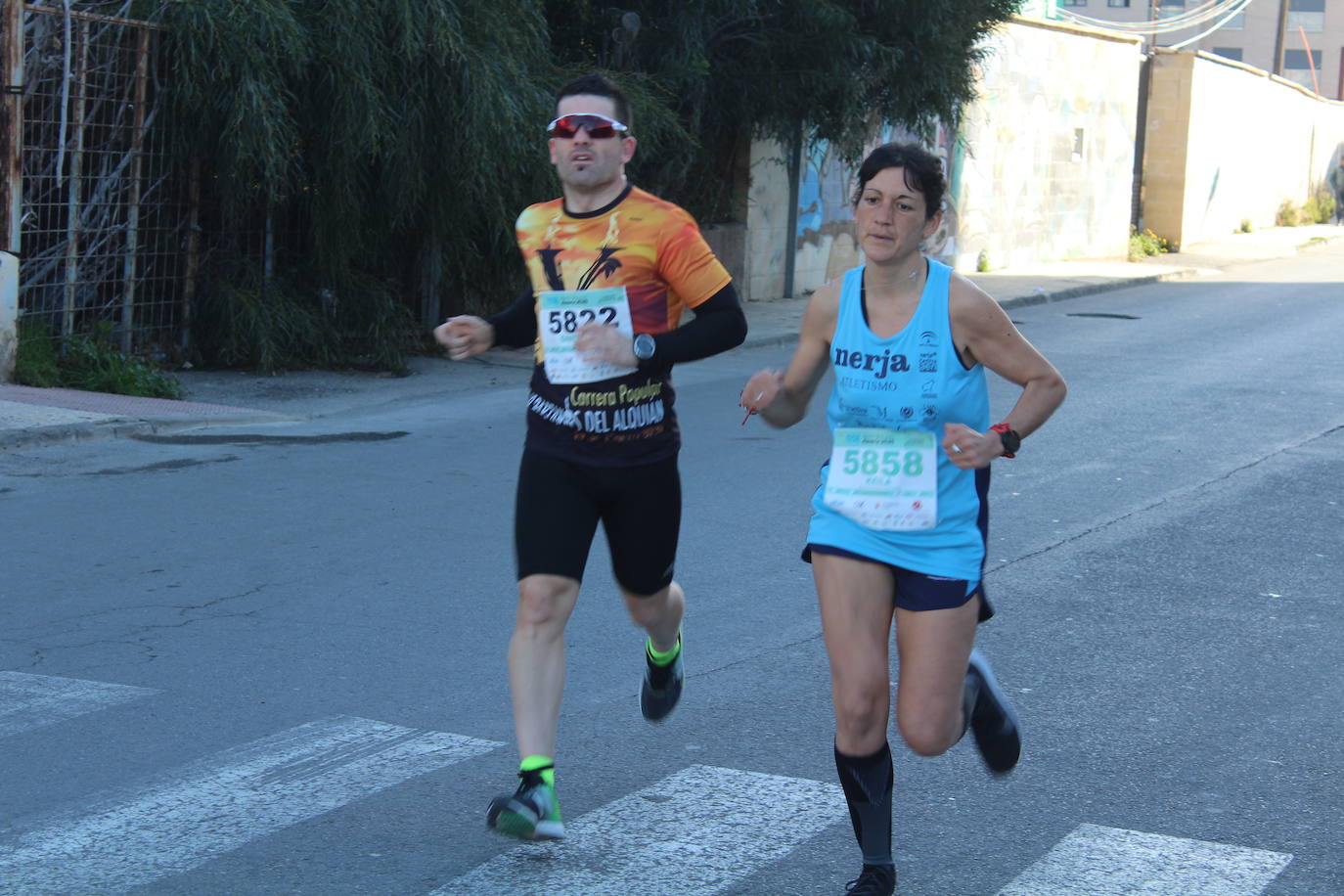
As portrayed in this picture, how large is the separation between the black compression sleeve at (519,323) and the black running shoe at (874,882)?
1.73 metres

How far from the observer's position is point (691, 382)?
1425 cm

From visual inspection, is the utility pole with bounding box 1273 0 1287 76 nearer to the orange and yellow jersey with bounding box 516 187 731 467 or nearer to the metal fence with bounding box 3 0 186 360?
the metal fence with bounding box 3 0 186 360

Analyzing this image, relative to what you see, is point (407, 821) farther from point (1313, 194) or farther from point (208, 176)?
point (1313, 194)

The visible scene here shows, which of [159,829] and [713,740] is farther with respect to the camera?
[713,740]

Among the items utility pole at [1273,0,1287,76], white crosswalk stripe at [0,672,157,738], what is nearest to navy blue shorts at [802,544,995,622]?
white crosswalk stripe at [0,672,157,738]

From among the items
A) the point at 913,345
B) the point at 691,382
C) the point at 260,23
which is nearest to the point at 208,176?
the point at 260,23

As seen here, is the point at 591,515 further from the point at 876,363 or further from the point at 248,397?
the point at 248,397

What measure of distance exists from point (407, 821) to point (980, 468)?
1709 millimetres

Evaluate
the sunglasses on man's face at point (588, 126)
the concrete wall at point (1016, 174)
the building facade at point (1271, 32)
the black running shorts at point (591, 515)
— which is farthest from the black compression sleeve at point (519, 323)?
the building facade at point (1271, 32)

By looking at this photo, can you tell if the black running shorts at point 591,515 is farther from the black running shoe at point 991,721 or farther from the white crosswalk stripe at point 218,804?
the black running shoe at point 991,721

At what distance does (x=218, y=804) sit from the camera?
447 centimetres

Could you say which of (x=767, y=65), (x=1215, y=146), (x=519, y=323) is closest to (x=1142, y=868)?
(x=519, y=323)

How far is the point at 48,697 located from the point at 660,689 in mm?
1960

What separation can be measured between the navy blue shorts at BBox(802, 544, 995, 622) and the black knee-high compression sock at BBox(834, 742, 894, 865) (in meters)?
0.34
